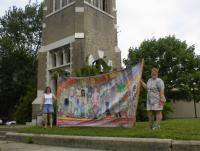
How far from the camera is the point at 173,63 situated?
38469 mm

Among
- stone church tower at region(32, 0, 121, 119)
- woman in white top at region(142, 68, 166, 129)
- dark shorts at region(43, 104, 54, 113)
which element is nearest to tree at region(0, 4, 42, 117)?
stone church tower at region(32, 0, 121, 119)

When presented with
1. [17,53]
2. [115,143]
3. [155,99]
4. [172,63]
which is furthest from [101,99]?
[17,53]

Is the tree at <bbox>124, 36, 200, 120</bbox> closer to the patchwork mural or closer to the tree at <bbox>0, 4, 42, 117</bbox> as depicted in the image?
the tree at <bbox>0, 4, 42, 117</bbox>

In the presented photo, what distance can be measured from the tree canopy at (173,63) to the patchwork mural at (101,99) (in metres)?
22.9

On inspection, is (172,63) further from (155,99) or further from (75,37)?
(155,99)

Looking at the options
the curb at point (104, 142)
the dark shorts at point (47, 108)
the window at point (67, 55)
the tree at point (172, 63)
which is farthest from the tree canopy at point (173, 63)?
the curb at point (104, 142)

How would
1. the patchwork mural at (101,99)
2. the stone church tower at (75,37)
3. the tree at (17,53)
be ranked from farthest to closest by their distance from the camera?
the tree at (17,53) < the stone church tower at (75,37) < the patchwork mural at (101,99)

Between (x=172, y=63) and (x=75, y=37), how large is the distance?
15072 mm

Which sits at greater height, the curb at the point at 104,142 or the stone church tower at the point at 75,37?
the stone church tower at the point at 75,37

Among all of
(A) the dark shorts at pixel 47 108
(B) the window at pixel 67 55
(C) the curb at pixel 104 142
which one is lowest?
(C) the curb at pixel 104 142

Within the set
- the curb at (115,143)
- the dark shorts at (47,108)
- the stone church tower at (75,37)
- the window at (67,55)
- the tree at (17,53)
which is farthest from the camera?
the tree at (17,53)

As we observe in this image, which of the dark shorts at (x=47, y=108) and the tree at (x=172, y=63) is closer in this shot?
the dark shorts at (x=47, y=108)

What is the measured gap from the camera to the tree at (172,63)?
1467 inches

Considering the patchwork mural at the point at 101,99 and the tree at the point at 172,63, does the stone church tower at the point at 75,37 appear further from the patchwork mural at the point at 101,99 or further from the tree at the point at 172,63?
the patchwork mural at the point at 101,99
